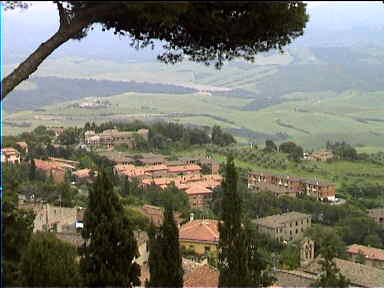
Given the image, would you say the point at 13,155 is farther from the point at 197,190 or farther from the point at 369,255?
the point at 369,255

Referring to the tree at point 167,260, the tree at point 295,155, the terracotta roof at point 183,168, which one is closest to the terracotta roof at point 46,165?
the terracotta roof at point 183,168

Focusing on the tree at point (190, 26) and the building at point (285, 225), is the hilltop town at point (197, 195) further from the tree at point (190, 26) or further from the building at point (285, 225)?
the tree at point (190, 26)

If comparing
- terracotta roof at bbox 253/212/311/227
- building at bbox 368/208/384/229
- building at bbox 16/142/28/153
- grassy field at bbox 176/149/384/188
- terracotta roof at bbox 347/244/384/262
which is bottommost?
grassy field at bbox 176/149/384/188

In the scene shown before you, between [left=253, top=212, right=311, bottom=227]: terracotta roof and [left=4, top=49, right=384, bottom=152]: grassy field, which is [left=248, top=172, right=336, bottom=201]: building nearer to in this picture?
[left=253, top=212, right=311, bottom=227]: terracotta roof

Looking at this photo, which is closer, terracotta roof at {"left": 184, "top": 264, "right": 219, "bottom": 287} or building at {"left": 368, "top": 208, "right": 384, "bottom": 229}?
terracotta roof at {"left": 184, "top": 264, "right": 219, "bottom": 287}

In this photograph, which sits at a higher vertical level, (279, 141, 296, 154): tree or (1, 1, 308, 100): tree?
(1, 1, 308, 100): tree

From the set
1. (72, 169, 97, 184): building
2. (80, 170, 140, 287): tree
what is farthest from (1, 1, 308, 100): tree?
(72, 169, 97, 184): building

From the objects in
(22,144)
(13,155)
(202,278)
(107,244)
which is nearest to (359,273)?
(202,278)

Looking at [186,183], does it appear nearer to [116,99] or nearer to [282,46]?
[282,46]
